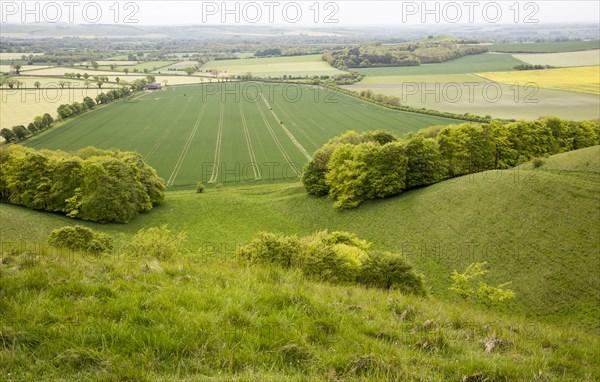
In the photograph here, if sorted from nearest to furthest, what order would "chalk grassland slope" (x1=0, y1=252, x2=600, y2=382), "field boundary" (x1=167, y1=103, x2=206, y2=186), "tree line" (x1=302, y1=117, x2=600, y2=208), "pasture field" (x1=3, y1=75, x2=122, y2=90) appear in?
1. "chalk grassland slope" (x1=0, y1=252, x2=600, y2=382)
2. "tree line" (x1=302, y1=117, x2=600, y2=208)
3. "field boundary" (x1=167, y1=103, x2=206, y2=186)
4. "pasture field" (x1=3, y1=75, x2=122, y2=90)

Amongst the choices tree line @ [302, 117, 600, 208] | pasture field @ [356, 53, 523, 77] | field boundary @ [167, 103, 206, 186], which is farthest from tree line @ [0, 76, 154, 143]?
pasture field @ [356, 53, 523, 77]

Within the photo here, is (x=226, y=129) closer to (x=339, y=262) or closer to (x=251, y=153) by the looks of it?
(x=251, y=153)

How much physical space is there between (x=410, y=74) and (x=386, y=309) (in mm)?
173125

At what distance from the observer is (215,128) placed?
106m

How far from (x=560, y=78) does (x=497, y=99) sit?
43550 millimetres

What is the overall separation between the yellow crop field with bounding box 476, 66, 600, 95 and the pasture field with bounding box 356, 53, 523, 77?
12188 millimetres

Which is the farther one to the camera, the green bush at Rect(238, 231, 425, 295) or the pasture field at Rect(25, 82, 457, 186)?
the pasture field at Rect(25, 82, 457, 186)

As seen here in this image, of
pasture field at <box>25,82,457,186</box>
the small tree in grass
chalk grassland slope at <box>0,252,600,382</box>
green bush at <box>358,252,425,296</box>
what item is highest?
pasture field at <box>25,82,457,186</box>

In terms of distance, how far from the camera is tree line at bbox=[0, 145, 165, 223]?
53.2 meters

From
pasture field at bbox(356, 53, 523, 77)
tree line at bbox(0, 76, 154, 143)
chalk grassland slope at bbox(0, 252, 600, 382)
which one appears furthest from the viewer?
pasture field at bbox(356, 53, 523, 77)

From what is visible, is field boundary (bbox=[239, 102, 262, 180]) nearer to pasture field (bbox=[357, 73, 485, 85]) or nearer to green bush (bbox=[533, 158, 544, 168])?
green bush (bbox=[533, 158, 544, 168])

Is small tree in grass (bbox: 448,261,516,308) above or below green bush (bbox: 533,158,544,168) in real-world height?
below

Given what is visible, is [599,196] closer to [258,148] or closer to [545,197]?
[545,197]

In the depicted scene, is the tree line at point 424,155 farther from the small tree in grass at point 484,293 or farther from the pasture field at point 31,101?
the pasture field at point 31,101
